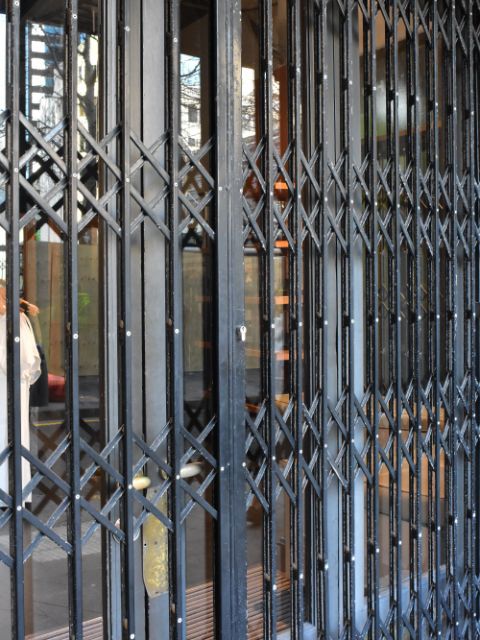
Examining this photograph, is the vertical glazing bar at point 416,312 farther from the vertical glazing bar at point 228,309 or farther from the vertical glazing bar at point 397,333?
the vertical glazing bar at point 228,309

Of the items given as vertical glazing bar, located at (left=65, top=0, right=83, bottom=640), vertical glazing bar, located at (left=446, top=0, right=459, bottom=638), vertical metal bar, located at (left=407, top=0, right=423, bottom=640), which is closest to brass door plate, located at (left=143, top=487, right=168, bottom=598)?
vertical glazing bar, located at (left=65, top=0, right=83, bottom=640)

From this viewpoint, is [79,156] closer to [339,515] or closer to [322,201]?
[322,201]

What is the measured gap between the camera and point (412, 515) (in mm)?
3545

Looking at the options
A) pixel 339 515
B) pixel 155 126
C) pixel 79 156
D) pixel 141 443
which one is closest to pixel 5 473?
pixel 141 443

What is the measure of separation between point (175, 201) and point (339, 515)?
1634mm

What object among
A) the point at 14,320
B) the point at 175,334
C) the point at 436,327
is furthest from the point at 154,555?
the point at 436,327

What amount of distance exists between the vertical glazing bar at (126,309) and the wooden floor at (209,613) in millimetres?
237

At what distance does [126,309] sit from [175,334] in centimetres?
22

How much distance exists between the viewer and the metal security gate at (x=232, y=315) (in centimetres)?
246

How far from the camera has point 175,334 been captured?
106 inches

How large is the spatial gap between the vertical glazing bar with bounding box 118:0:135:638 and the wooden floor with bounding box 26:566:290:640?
237 millimetres

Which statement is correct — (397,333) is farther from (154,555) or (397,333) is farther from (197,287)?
(154,555)

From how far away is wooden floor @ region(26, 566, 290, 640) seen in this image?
2643 millimetres

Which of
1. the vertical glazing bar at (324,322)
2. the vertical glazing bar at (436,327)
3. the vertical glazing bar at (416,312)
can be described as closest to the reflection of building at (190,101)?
the vertical glazing bar at (324,322)
